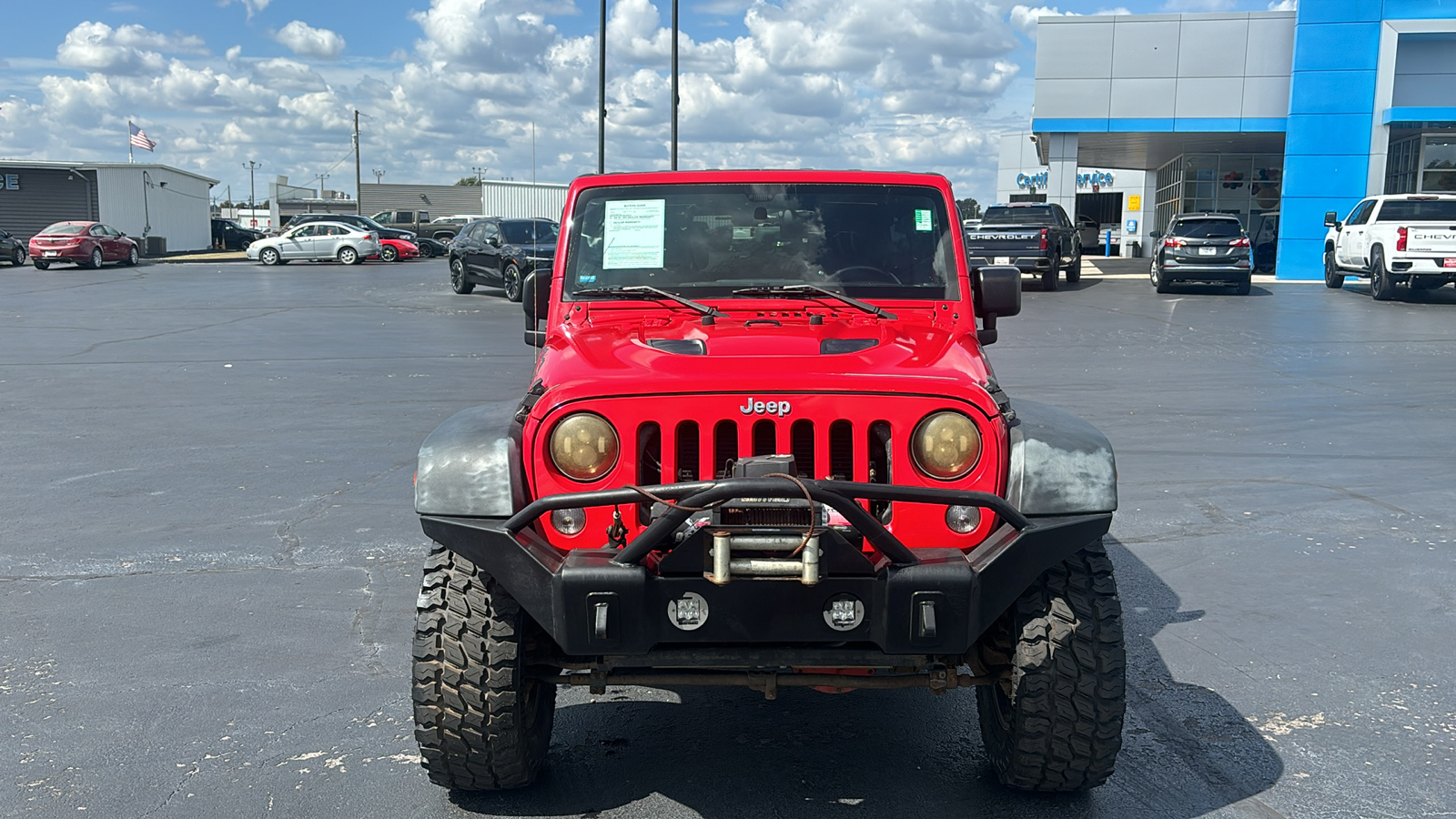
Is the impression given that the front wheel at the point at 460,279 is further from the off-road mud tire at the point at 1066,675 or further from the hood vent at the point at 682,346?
the off-road mud tire at the point at 1066,675

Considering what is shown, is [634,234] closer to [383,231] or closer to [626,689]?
[626,689]

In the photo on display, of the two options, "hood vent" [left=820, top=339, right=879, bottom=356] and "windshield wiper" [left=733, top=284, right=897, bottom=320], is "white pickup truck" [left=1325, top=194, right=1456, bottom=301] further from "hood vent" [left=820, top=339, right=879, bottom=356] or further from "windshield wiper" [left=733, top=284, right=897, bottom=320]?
"hood vent" [left=820, top=339, right=879, bottom=356]

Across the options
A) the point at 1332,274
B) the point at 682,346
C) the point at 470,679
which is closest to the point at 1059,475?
the point at 682,346

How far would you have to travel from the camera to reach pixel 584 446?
3.37 metres

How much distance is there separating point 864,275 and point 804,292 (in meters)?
0.27

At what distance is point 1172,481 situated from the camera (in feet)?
25.7

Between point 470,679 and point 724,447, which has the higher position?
point 724,447

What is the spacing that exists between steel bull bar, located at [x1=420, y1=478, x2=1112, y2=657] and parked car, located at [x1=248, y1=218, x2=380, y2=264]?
37956 mm

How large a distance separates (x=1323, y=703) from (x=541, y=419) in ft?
9.54

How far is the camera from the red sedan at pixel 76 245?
115 ft

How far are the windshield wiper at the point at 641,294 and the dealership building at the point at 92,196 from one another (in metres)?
Result: 49.6

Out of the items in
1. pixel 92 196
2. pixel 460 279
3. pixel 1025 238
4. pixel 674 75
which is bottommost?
pixel 460 279

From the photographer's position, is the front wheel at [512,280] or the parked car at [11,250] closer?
the front wheel at [512,280]

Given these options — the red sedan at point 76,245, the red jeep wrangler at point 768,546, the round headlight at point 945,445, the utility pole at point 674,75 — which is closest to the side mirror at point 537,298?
the red jeep wrangler at point 768,546
